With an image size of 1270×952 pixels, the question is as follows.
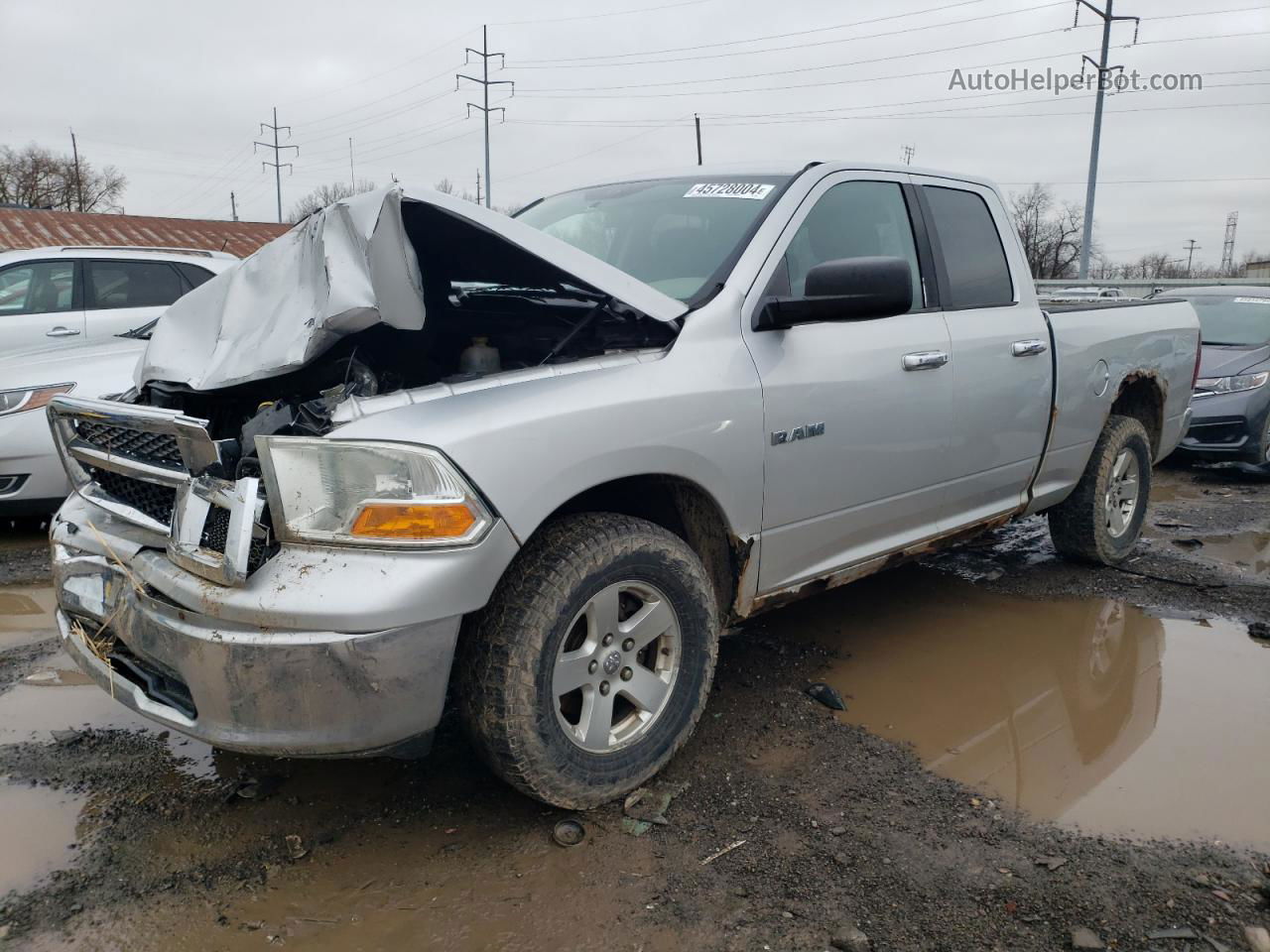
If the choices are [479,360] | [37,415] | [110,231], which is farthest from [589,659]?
[110,231]

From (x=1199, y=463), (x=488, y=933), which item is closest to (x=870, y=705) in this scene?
(x=488, y=933)

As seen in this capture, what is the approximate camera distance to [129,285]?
7379mm

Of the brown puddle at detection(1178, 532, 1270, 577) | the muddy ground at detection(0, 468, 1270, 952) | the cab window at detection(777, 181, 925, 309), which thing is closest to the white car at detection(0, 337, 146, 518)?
the muddy ground at detection(0, 468, 1270, 952)

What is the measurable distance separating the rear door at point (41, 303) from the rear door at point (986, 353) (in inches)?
247

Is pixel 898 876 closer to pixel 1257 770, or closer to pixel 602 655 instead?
pixel 602 655

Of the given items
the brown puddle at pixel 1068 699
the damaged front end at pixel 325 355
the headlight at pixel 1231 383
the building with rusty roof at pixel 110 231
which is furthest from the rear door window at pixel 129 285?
the building with rusty roof at pixel 110 231

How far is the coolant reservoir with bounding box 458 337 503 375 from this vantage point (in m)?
2.96

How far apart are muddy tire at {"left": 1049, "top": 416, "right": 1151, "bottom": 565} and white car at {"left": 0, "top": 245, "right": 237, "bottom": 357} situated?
19.9ft

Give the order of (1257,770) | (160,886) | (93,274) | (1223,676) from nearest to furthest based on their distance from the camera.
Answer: (160,886) → (1257,770) → (1223,676) → (93,274)

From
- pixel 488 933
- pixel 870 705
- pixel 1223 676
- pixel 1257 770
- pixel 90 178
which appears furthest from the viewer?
pixel 90 178

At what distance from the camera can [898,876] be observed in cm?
243

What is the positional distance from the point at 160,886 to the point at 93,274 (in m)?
6.31

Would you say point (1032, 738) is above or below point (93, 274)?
below

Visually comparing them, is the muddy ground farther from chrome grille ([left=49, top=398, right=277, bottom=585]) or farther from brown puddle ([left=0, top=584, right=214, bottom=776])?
chrome grille ([left=49, top=398, right=277, bottom=585])
